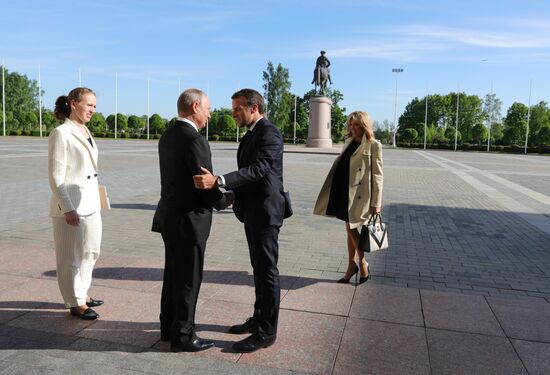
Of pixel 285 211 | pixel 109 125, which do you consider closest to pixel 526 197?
pixel 285 211

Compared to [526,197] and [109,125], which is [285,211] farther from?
[109,125]

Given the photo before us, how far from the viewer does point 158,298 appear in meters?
4.02

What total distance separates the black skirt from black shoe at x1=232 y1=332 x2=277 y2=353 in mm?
1697

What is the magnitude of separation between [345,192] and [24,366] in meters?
3.00

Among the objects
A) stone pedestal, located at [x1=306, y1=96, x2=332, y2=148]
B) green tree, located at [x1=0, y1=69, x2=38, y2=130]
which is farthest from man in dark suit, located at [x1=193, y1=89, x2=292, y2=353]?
green tree, located at [x1=0, y1=69, x2=38, y2=130]

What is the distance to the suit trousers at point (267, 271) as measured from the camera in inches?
123

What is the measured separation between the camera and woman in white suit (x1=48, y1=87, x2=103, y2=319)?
129 inches

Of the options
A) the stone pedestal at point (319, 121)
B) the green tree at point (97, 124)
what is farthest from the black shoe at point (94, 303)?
the green tree at point (97, 124)

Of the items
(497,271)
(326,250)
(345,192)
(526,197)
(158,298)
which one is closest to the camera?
(158,298)

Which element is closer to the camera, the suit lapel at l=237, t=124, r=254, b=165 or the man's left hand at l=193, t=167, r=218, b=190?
the man's left hand at l=193, t=167, r=218, b=190

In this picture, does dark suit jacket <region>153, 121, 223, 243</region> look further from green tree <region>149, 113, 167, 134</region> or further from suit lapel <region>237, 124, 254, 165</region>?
green tree <region>149, 113, 167, 134</region>

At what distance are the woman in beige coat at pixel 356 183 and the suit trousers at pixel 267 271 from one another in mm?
1478

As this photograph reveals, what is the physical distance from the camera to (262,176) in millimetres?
3016

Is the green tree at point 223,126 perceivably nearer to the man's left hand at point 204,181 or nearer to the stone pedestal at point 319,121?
the stone pedestal at point 319,121
